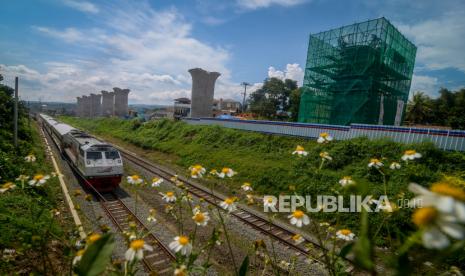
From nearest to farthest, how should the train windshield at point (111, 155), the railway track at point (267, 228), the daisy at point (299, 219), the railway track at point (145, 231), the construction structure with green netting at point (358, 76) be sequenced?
the daisy at point (299, 219)
the railway track at point (145, 231)
the railway track at point (267, 228)
the train windshield at point (111, 155)
the construction structure with green netting at point (358, 76)

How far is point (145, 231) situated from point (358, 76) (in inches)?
957

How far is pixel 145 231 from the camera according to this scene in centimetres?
775

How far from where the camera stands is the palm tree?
3775 centimetres

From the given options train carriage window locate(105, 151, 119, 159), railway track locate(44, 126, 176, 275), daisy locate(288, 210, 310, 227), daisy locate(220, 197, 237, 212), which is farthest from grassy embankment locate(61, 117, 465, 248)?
train carriage window locate(105, 151, 119, 159)

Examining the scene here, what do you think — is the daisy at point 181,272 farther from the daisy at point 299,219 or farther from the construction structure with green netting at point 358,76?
the construction structure with green netting at point 358,76

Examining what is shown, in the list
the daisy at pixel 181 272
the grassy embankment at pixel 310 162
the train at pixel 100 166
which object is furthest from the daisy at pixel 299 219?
the train at pixel 100 166

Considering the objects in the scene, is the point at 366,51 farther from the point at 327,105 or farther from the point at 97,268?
the point at 97,268

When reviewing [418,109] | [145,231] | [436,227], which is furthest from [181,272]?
[418,109]

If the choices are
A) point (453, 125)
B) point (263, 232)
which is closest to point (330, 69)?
point (453, 125)

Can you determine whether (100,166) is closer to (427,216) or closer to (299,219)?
(299,219)

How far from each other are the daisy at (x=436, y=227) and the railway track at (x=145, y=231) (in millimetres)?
3418

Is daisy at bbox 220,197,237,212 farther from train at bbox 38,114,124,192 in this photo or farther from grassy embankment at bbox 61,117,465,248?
train at bbox 38,114,124,192

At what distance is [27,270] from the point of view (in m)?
4.87

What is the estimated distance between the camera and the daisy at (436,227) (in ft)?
2.38
